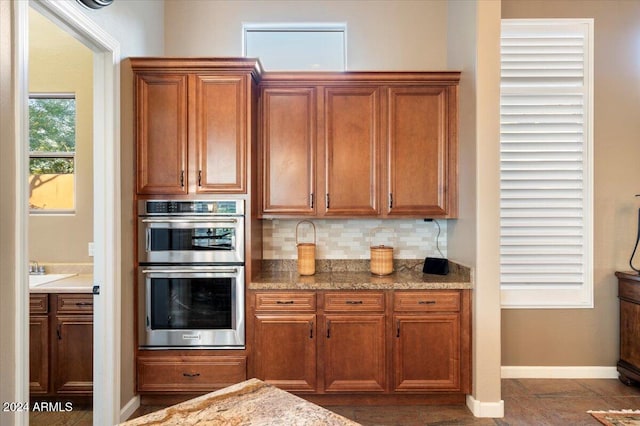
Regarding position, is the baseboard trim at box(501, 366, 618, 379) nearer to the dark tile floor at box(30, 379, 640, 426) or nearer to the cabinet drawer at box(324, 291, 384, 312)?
the dark tile floor at box(30, 379, 640, 426)

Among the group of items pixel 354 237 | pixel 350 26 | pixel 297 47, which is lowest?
pixel 354 237

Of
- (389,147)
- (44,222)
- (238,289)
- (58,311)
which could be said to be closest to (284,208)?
(238,289)

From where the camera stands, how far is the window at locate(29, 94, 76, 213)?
10.9ft

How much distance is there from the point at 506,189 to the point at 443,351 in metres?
1.53

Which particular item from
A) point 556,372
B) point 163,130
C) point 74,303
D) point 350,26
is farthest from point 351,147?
point 556,372

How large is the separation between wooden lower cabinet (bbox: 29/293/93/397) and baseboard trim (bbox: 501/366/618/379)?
3.41 meters

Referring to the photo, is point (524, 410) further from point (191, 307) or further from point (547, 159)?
point (191, 307)

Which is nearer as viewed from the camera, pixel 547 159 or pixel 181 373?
pixel 181 373

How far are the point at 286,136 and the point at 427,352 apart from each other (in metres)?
2.02

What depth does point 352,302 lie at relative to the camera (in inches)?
114

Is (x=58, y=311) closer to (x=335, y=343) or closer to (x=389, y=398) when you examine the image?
(x=335, y=343)

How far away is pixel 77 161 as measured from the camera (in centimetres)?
334

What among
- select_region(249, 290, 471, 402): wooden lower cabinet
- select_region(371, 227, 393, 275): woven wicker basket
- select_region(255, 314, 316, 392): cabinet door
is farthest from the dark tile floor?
select_region(371, 227, 393, 275): woven wicker basket

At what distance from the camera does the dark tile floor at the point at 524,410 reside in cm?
270
